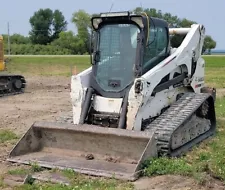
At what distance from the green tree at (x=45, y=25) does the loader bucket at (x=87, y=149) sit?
8245 cm

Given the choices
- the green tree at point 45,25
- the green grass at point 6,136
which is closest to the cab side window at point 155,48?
the green grass at point 6,136

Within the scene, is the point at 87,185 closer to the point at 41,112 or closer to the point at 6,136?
the point at 6,136

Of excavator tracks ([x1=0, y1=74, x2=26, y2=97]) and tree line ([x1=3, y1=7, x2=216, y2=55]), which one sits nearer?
excavator tracks ([x1=0, y1=74, x2=26, y2=97])

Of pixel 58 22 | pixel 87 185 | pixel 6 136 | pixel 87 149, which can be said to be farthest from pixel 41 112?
pixel 58 22

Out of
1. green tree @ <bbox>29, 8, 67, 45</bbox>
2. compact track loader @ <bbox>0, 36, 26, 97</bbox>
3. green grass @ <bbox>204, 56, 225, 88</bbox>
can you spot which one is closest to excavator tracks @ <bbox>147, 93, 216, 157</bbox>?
compact track loader @ <bbox>0, 36, 26, 97</bbox>

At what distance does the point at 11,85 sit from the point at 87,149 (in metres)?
12.3

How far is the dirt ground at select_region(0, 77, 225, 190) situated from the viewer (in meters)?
6.90

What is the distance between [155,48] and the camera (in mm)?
9609

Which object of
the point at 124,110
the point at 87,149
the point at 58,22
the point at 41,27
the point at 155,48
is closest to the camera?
the point at 87,149

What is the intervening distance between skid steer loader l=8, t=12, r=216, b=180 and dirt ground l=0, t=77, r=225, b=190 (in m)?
0.54

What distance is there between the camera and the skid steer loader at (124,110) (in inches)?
320

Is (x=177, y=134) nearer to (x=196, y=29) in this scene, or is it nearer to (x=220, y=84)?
(x=196, y=29)

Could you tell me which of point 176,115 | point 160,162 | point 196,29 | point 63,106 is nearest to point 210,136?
point 176,115

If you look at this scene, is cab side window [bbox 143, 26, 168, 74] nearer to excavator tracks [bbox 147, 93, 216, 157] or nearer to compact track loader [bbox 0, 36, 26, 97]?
excavator tracks [bbox 147, 93, 216, 157]
